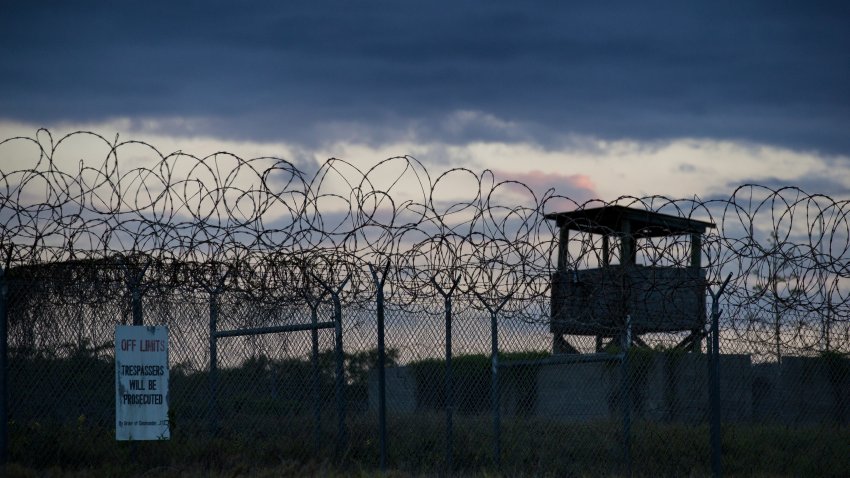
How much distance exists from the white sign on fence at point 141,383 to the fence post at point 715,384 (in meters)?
5.78

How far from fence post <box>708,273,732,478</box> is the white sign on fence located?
5.78 meters

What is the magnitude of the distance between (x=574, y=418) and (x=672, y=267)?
3.29m

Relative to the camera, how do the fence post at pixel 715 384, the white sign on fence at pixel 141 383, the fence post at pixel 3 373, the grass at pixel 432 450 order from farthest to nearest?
the fence post at pixel 715 384 → the grass at pixel 432 450 → the white sign on fence at pixel 141 383 → the fence post at pixel 3 373

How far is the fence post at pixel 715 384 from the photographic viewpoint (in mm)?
11039

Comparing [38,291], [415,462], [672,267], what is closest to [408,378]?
[415,462]

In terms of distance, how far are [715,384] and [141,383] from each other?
6.07 metres

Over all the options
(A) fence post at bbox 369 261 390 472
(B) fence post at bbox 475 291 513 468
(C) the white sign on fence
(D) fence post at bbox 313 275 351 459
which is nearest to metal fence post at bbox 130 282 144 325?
(C) the white sign on fence

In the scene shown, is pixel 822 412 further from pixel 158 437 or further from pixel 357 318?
pixel 158 437

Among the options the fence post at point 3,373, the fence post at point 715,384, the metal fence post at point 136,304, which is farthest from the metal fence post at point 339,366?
the fence post at point 715,384

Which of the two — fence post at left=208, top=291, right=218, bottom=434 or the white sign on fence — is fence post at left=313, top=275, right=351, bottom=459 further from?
the white sign on fence

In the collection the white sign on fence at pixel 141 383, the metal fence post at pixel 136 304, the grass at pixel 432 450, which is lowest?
the grass at pixel 432 450

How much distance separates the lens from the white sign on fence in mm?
9141

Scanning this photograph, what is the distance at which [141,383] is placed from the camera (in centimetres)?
925

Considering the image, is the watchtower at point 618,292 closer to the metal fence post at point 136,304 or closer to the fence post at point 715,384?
the fence post at point 715,384
